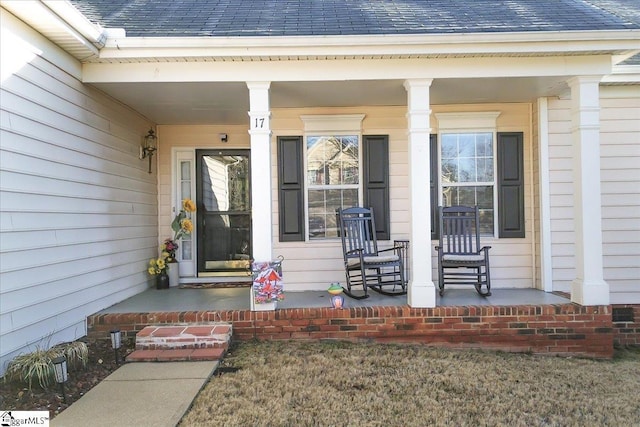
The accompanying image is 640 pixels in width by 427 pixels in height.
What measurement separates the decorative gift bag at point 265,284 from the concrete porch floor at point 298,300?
10.0 inches

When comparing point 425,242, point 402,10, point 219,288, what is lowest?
point 219,288

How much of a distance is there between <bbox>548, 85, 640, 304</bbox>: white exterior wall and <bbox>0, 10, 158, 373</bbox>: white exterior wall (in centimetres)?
475

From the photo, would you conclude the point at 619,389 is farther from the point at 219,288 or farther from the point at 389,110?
the point at 219,288

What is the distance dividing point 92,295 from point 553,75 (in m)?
4.65

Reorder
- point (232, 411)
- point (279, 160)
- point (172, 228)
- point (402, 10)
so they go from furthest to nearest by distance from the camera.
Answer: point (172, 228) < point (279, 160) < point (402, 10) < point (232, 411)

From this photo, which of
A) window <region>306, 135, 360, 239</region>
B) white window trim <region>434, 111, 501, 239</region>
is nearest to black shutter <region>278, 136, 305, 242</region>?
window <region>306, 135, 360, 239</region>

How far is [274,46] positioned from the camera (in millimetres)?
3455

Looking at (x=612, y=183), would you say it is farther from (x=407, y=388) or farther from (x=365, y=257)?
(x=407, y=388)

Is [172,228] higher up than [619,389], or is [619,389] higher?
[172,228]

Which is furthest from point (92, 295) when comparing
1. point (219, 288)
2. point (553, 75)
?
point (553, 75)

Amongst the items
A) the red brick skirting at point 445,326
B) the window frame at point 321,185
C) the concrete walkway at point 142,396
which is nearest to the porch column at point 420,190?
the red brick skirting at point 445,326

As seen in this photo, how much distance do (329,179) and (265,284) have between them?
1755 mm

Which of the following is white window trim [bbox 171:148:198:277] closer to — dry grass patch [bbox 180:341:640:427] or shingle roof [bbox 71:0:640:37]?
shingle roof [bbox 71:0:640:37]

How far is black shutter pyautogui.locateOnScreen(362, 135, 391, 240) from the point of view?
15.8 feet
